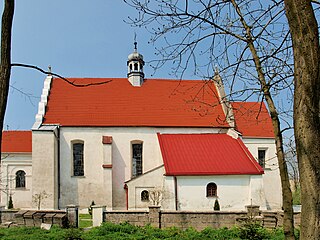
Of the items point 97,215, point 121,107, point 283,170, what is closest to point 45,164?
point 121,107

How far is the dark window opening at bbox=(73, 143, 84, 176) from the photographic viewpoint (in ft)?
85.9

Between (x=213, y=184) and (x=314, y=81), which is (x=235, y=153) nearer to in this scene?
(x=213, y=184)

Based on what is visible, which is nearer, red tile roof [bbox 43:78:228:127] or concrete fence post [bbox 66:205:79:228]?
concrete fence post [bbox 66:205:79:228]

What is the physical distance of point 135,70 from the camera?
3009 centimetres

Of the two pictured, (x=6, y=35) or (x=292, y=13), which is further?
(x=6, y=35)

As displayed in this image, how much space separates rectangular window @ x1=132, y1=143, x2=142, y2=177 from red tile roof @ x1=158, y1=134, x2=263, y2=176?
1735 mm

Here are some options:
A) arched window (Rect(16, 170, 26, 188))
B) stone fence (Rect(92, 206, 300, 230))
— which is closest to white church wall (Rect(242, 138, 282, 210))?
stone fence (Rect(92, 206, 300, 230))

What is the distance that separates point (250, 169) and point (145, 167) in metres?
6.98

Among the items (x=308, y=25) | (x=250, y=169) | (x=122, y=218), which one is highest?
(x=308, y=25)

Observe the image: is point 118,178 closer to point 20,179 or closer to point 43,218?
point 43,218

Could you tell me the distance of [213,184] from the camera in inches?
914

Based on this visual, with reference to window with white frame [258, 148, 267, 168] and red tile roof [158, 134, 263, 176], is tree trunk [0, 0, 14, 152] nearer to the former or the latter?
red tile roof [158, 134, 263, 176]

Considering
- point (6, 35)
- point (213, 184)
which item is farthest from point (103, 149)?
point (6, 35)

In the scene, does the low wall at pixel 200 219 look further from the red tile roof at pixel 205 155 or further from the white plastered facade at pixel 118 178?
the red tile roof at pixel 205 155
